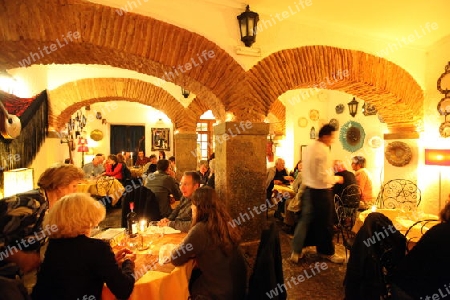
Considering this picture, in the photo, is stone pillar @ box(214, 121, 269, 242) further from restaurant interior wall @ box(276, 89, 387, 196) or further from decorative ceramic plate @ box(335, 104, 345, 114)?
decorative ceramic plate @ box(335, 104, 345, 114)

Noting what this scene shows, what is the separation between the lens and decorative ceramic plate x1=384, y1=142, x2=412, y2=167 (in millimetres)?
4676

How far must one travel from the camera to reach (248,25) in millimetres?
3053

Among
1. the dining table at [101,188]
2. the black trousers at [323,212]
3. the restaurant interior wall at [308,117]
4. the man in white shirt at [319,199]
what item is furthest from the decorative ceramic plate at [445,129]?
the dining table at [101,188]

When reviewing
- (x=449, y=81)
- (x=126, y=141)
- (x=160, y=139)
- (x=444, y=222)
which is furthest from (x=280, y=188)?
(x=126, y=141)

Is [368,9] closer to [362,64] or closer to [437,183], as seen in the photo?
[362,64]

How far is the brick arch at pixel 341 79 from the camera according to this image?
3.32 m

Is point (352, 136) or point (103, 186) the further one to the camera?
point (352, 136)

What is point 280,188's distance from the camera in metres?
5.37

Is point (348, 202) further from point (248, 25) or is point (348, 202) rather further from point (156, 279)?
point (156, 279)

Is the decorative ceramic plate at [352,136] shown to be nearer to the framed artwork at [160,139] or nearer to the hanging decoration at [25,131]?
the framed artwork at [160,139]

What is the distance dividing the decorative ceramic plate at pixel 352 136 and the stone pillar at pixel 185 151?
4349 millimetres

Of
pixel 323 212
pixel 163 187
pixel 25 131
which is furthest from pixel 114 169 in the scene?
pixel 323 212

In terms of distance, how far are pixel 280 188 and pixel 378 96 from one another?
7.80ft

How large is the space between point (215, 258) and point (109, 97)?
5.18 meters
